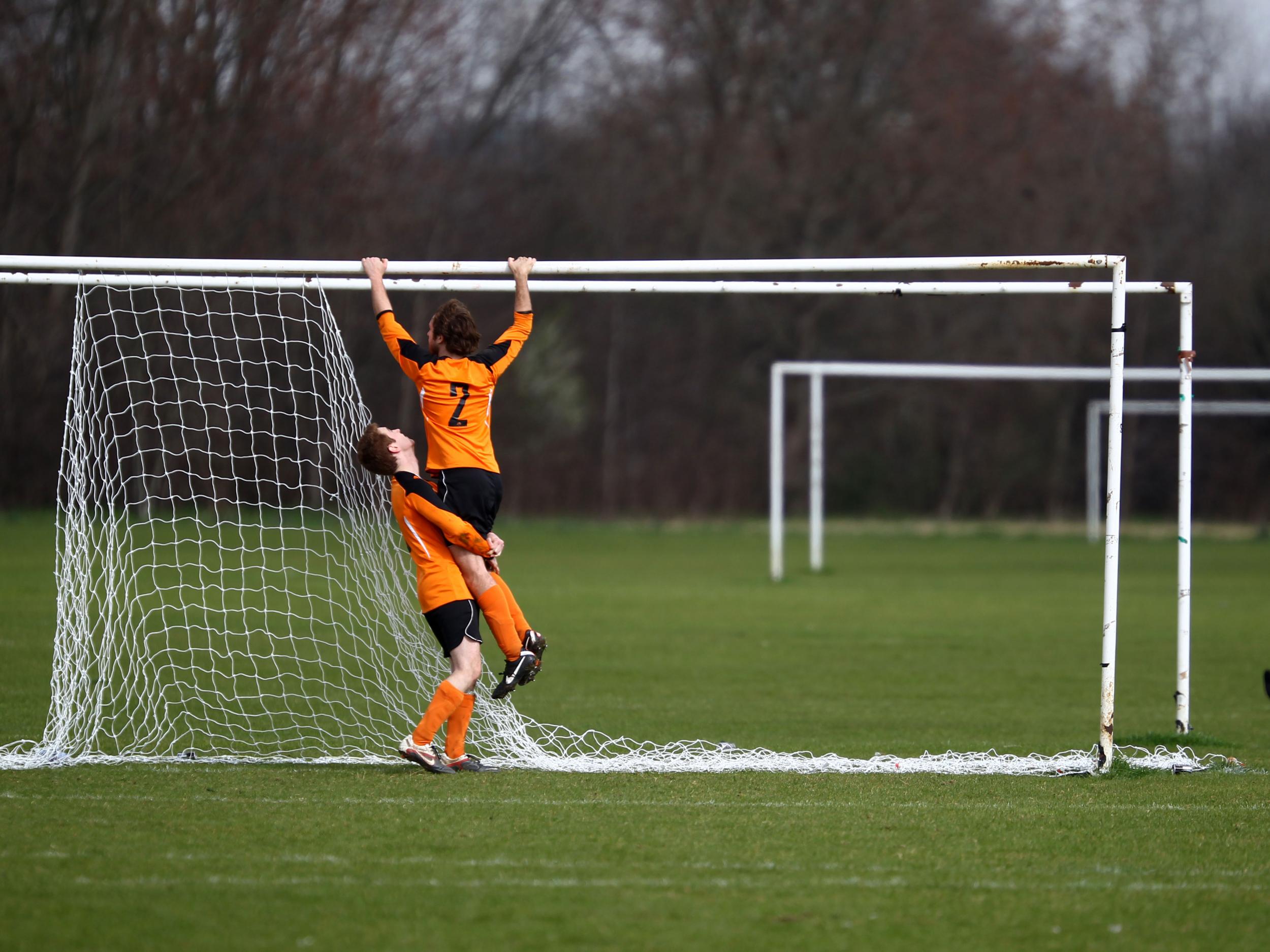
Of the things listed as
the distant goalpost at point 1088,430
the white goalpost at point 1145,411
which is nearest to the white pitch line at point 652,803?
the distant goalpost at point 1088,430

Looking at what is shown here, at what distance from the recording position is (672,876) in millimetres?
4641

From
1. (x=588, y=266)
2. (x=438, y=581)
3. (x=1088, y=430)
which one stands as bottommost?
(x=438, y=581)

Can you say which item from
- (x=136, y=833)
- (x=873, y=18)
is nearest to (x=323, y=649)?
(x=136, y=833)

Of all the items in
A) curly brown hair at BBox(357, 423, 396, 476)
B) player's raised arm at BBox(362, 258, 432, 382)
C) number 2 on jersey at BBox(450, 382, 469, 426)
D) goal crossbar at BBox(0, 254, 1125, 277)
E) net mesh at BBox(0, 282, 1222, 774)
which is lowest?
net mesh at BBox(0, 282, 1222, 774)

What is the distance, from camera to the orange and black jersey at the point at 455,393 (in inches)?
251

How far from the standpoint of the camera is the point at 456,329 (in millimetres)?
6402

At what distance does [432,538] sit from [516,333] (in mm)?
1063

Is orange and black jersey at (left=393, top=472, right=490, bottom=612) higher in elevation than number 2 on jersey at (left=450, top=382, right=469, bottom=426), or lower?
lower

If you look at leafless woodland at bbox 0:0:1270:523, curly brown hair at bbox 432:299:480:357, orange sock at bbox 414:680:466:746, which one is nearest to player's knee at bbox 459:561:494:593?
orange sock at bbox 414:680:466:746

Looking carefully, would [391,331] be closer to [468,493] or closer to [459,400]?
[459,400]

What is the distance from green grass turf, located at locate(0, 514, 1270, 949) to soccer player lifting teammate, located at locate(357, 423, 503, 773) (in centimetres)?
24

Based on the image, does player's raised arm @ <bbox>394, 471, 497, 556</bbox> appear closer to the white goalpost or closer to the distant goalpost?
the distant goalpost

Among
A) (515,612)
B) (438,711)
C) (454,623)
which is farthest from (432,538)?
(438,711)

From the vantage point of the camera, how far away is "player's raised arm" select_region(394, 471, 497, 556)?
6.23 meters
